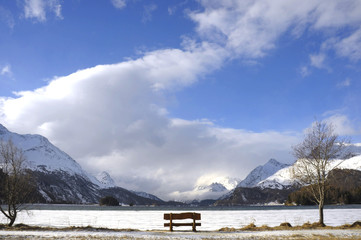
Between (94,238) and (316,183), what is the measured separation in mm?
22537

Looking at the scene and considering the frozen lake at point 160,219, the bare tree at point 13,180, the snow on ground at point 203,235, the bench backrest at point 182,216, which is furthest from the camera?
the frozen lake at point 160,219

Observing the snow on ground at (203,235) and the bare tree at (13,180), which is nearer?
the snow on ground at (203,235)

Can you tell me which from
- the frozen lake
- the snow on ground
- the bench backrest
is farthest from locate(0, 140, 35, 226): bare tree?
the bench backrest

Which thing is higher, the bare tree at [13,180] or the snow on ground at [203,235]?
the bare tree at [13,180]

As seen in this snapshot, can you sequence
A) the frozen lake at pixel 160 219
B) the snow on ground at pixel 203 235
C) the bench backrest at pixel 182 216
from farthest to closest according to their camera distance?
the frozen lake at pixel 160 219 → the bench backrest at pixel 182 216 → the snow on ground at pixel 203 235

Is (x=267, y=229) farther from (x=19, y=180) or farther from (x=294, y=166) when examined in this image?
(x=19, y=180)

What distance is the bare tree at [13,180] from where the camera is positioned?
3459 cm

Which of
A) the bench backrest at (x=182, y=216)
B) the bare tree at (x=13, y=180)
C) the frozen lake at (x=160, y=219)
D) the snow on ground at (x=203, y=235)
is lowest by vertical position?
the frozen lake at (x=160, y=219)

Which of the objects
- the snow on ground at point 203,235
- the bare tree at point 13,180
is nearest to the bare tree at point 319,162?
the snow on ground at point 203,235

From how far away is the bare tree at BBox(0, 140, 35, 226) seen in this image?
113 ft

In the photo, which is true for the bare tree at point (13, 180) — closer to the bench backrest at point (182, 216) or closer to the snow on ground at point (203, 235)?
the snow on ground at point (203, 235)

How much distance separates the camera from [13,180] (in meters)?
34.8

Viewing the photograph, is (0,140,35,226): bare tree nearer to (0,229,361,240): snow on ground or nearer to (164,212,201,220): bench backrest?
(0,229,361,240): snow on ground

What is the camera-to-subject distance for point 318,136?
35219 millimetres
